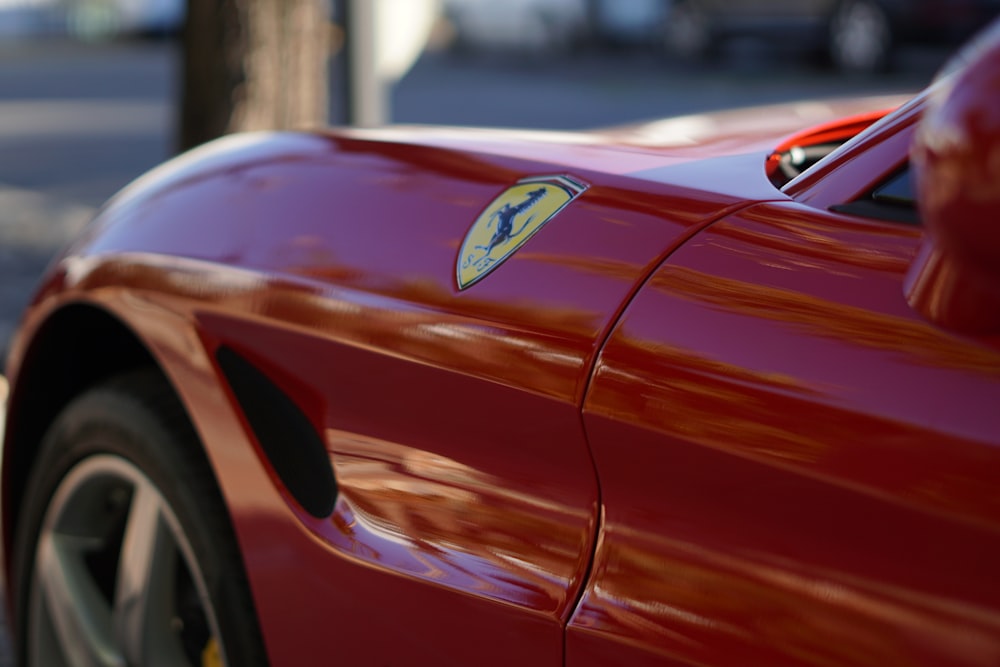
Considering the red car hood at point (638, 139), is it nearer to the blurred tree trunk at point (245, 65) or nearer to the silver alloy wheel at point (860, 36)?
the blurred tree trunk at point (245, 65)

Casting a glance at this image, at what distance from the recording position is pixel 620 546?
1.38 m

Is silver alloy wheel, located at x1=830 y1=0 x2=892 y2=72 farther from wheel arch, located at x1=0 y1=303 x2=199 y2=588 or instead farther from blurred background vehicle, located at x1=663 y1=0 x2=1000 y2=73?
wheel arch, located at x1=0 y1=303 x2=199 y2=588

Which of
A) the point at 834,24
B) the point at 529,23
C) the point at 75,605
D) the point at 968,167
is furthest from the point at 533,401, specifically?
the point at 529,23

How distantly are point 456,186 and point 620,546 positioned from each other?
0.58m

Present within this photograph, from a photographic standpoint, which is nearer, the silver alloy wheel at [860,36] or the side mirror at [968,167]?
the side mirror at [968,167]

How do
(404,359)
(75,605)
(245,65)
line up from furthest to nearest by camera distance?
(245,65), (75,605), (404,359)

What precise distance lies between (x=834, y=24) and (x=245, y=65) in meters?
11.2

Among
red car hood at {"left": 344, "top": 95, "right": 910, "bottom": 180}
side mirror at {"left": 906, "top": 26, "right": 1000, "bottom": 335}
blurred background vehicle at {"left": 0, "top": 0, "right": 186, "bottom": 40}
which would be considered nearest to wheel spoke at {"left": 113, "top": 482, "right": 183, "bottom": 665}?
red car hood at {"left": 344, "top": 95, "right": 910, "bottom": 180}

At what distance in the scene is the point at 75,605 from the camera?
2.20 meters

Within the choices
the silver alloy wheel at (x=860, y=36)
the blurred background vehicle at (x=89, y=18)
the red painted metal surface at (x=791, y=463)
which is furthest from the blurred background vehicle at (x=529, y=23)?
the red painted metal surface at (x=791, y=463)

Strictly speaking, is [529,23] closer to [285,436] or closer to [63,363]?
[63,363]

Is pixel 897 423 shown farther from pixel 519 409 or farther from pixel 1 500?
pixel 1 500

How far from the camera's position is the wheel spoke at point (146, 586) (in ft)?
6.64

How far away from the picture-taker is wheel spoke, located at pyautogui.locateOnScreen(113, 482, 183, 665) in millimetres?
2025
